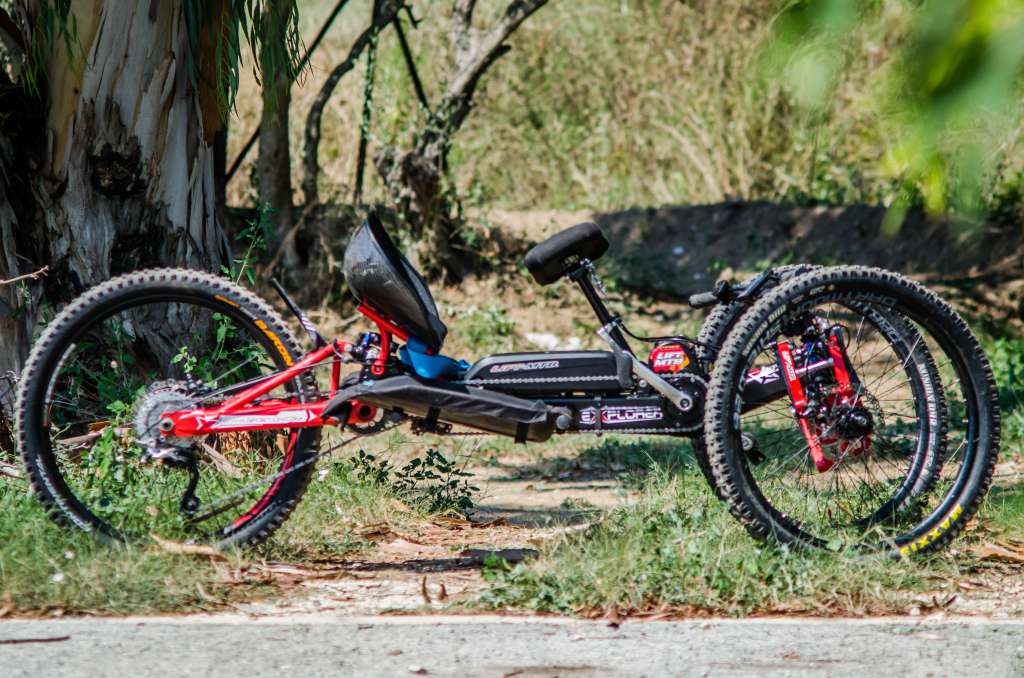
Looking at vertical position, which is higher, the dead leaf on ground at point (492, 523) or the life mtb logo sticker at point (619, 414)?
the life mtb logo sticker at point (619, 414)

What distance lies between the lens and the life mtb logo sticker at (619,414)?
3.95 m

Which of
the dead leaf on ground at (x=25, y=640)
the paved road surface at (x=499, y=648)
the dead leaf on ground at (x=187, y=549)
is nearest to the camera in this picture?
the paved road surface at (x=499, y=648)

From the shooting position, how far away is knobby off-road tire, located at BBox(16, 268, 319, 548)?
12.6 feet

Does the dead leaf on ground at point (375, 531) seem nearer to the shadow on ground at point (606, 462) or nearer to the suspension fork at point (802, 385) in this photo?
the suspension fork at point (802, 385)

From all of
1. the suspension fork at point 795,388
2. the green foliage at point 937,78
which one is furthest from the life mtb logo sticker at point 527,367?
the green foliage at point 937,78

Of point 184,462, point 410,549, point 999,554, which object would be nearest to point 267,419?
point 184,462

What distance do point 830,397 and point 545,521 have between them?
135cm

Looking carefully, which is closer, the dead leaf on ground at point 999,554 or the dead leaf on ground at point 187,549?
the dead leaf on ground at point 187,549

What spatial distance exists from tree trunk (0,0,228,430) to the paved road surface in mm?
1843

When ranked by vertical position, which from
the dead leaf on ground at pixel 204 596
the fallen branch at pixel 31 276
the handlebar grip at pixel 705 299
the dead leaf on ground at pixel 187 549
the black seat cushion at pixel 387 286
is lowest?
the dead leaf on ground at pixel 204 596

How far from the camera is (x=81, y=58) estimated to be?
4668 millimetres

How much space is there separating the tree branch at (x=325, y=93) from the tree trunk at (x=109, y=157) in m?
4.04

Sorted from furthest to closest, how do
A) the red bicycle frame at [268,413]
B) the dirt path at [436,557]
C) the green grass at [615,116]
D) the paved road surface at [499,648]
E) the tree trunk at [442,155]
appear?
1. the green grass at [615,116]
2. the tree trunk at [442,155]
3. the red bicycle frame at [268,413]
4. the dirt path at [436,557]
5. the paved road surface at [499,648]

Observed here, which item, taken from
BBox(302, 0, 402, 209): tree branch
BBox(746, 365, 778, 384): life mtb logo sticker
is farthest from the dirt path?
BBox(302, 0, 402, 209): tree branch
